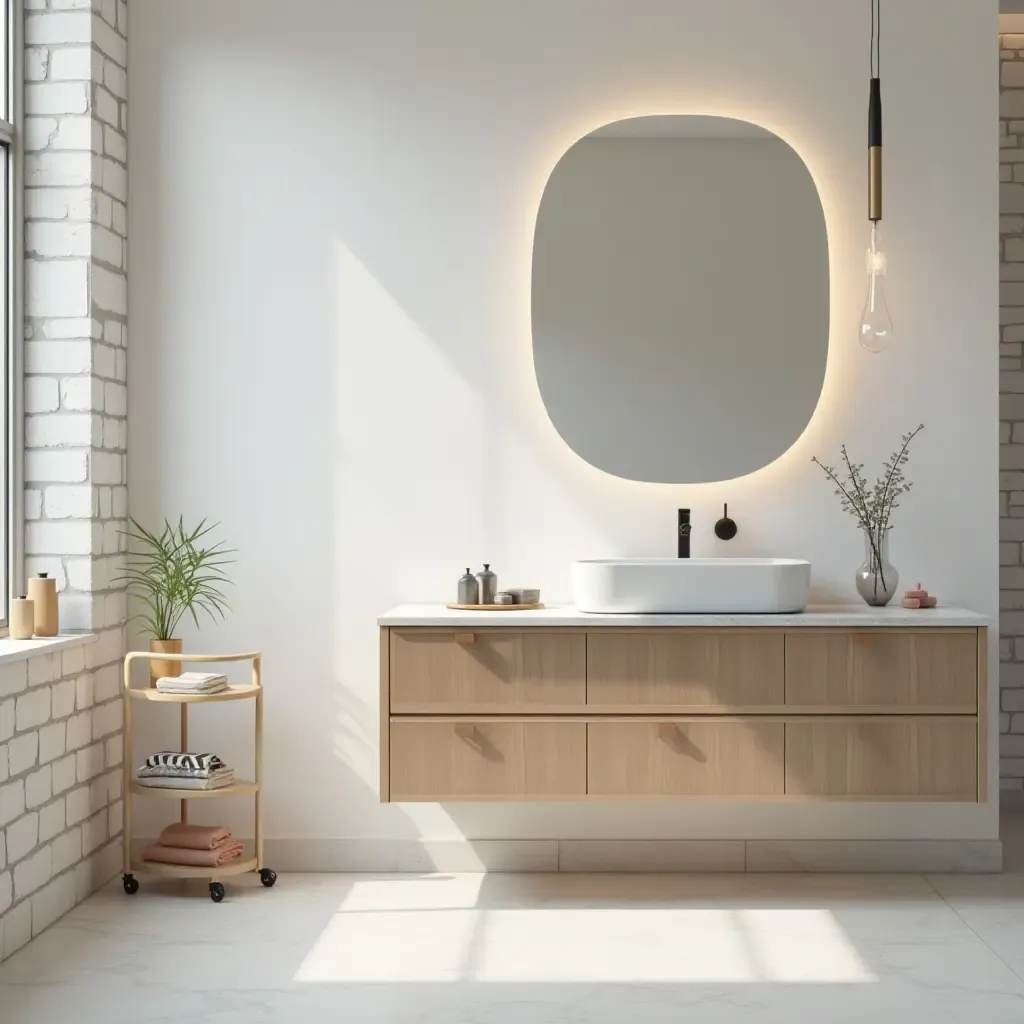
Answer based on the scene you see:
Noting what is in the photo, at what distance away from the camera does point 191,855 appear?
3812 millimetres

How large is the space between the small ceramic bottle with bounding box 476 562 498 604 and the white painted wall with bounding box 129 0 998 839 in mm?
285

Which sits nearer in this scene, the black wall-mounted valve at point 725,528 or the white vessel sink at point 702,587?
the white vessel sink at point 702,587

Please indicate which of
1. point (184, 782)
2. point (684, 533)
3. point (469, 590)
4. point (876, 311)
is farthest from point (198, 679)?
point (876, 311)

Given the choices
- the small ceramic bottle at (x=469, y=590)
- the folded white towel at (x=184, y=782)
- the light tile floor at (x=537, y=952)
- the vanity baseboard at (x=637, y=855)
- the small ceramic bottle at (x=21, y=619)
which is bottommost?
the light tile floor at (x=537, y=952)

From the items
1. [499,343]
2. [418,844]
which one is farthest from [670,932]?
[499,343]

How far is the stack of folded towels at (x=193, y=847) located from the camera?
150 inches

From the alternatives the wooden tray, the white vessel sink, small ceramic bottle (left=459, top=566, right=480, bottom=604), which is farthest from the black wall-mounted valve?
small ceramic bottle (left=459, top=566, right=480, bottom=604)

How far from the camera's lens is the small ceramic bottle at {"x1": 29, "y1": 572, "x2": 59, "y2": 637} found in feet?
11.9

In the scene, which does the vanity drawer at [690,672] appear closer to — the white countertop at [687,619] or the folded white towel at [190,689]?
the white countertop at [687,619]

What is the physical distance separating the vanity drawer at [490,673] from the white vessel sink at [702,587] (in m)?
0.20

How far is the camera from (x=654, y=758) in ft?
11.8

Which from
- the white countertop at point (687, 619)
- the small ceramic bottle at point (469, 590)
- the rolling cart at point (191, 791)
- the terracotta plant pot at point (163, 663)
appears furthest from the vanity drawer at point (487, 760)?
the terracotta plant pot at point (163, 663)

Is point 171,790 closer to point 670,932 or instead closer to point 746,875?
point 670,932

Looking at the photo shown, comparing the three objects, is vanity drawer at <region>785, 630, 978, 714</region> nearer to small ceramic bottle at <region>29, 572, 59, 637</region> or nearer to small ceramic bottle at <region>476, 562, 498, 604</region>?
small ceramic bottle at <region>476, 562, 498, 604</region>
